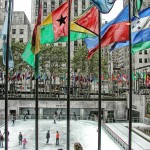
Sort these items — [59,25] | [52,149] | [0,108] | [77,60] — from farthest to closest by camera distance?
[77,60]
[0,108]
[52,149]
[59,25]

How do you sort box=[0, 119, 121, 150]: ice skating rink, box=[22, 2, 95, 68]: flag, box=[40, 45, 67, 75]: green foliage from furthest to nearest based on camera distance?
box=[40, 45, 67, 75]: green foliage < box=[0, 119, 121, 150]: ice skating rink < box=[22, 2, 95, 68]: flag

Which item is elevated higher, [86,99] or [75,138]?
[86,99]

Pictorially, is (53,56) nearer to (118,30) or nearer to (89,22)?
(118,30)

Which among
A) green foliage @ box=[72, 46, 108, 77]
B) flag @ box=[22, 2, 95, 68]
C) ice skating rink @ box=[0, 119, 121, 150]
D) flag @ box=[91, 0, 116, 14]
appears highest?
green foliage @ box=[72, 46, 108, 77]

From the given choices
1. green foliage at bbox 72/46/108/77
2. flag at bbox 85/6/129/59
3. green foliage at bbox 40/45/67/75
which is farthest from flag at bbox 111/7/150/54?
green foliage at bbox 40/45/67/75

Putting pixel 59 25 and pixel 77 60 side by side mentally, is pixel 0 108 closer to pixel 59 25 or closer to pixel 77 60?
pixel 77 60

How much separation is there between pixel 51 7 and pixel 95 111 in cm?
5560

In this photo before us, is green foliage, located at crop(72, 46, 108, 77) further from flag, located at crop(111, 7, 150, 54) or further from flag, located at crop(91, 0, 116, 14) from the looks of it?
flag, located at crop(91, 0, 116, 14)

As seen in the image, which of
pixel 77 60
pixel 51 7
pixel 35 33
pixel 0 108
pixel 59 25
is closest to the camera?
pixel 35 33

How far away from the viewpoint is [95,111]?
58.2 meters

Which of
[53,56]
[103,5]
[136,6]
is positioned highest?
[53,56]

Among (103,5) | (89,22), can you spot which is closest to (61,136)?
(89,22)

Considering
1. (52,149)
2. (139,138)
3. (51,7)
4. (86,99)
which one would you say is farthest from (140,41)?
(51,7)

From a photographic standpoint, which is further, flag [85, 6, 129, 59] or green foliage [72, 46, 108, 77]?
green foliage [72, 46, 108, 77]
